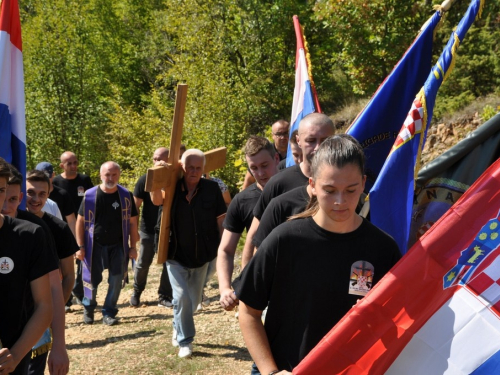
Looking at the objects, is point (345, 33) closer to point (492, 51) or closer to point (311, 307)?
point (492, 51)

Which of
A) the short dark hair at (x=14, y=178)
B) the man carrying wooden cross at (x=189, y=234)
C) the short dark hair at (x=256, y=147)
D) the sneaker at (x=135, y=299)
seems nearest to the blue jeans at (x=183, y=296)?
the man carrying wooden cross at (x=189, y=234)

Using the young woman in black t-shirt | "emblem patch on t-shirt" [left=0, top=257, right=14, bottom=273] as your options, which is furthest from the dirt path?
the young woman in black t-shirt

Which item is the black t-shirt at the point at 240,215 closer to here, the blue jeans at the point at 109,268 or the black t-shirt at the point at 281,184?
the black t-shirt at the point at 281,184

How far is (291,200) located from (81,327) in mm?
5938

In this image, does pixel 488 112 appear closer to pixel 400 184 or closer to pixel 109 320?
pixel 109 320

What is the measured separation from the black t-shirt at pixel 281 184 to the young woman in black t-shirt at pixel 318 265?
5.17 feet

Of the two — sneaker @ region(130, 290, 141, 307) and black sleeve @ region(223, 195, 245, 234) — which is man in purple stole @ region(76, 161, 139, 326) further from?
black sleeve @ region(223, 195, 245, 234)

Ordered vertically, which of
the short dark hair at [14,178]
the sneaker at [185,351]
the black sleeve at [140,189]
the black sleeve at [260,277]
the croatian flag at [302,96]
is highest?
the croatian flag at [302,96]

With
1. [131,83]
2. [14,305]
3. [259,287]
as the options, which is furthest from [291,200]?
[131,83]

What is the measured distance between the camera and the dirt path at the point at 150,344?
745 cm

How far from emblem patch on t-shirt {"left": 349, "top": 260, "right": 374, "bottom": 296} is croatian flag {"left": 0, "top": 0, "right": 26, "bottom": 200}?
2.92 m

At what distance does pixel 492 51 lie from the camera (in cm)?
1529

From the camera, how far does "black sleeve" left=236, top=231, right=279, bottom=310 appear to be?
3.10 metres

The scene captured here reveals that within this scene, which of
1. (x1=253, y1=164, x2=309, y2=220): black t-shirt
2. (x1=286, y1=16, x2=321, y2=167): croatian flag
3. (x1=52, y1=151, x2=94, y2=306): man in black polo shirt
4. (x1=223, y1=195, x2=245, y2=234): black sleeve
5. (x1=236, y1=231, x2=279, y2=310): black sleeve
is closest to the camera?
(x1=236, y1=231, x2=279, y2=310): black sleeve
